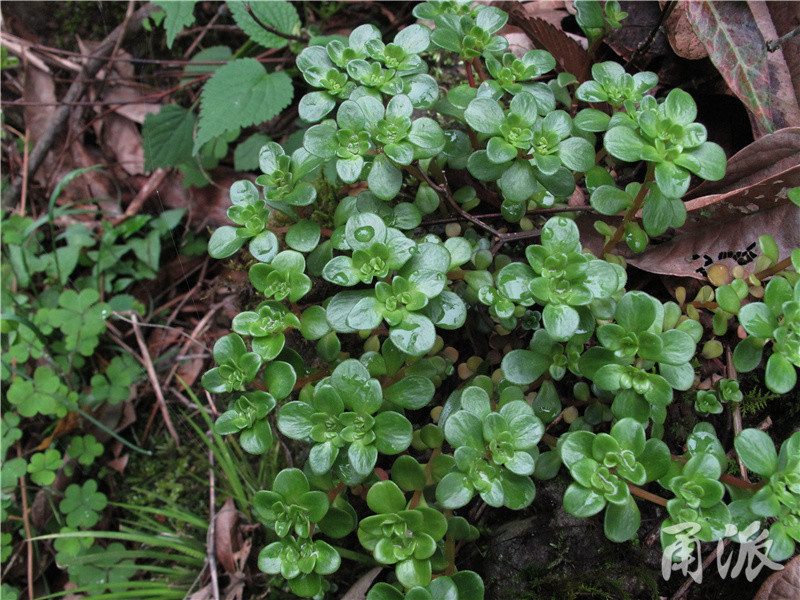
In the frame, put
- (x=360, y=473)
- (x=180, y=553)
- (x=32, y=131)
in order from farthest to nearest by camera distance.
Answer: (x=32, y=131) → (x=180, y=553) → (x=360, y=473)

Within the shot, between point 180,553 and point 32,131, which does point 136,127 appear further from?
point 180,553

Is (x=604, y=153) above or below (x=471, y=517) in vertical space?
above

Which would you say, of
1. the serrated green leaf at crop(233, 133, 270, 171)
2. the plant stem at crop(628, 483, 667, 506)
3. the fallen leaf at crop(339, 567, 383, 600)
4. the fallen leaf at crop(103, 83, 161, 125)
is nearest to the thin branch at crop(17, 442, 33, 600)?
the fallen leaf at crop(339, 567, 383, 600)

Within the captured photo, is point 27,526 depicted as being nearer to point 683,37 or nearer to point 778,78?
point 683,37

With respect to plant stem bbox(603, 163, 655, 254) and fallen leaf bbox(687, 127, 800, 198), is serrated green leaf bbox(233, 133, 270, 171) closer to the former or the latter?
plant stem bbox(603, 163, 655, 254)

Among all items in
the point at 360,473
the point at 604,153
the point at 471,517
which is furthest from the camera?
the point at 604,153

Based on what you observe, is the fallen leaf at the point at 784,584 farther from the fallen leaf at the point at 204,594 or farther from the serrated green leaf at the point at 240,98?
the serrated green leaf at the point at 240,98

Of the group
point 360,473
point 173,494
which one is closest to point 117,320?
point 173,494
